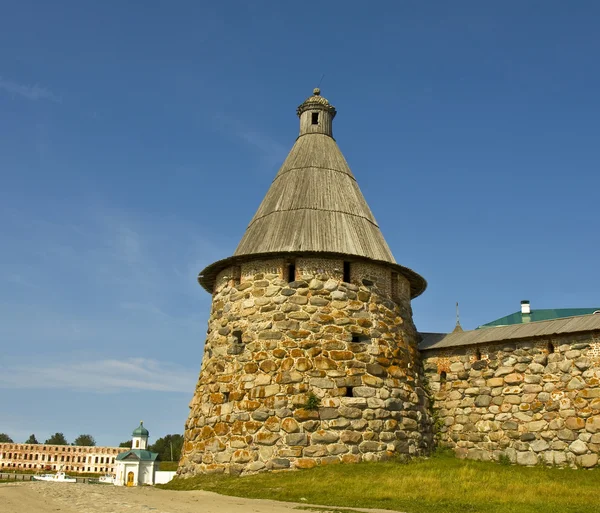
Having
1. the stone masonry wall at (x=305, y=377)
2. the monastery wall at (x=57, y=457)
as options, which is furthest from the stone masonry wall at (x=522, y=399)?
the monastery wall at (x=57, y=457)

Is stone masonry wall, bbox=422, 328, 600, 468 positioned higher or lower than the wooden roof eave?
lower

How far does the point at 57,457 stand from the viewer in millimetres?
74500

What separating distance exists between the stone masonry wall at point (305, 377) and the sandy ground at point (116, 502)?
7.57 feet

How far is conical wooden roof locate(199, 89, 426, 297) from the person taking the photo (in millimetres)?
14383

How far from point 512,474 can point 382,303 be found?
14.6ft

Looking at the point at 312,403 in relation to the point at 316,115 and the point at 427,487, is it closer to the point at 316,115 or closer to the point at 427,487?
the point at 427,487

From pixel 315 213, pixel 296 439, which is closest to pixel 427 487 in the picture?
pixel 296 439

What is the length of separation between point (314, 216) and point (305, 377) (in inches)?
151

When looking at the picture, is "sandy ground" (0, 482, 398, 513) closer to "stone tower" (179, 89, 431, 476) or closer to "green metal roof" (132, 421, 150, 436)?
"stone tower" (179, 89, 431, 476)

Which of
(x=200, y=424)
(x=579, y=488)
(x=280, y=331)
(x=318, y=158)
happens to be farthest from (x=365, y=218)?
(x=579, y=488)

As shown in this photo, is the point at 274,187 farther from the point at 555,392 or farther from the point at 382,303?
the point at 555,392

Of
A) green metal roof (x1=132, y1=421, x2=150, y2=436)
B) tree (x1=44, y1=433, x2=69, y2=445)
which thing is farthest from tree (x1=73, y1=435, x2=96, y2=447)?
green metal roof (x1=132, y1=421, x2=150, y2=436)

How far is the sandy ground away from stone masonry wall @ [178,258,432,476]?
7.57 ft

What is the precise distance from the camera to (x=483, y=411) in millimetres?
14266
